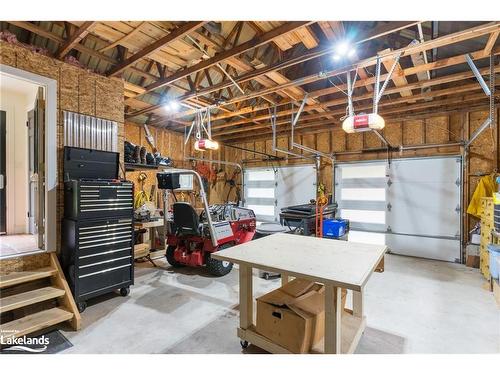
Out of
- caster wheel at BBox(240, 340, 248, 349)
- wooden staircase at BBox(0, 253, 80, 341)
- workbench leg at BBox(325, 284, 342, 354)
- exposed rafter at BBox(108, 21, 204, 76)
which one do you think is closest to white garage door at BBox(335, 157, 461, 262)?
workbench leg at BBox(325, 284, 342, 354)

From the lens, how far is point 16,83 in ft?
11.9

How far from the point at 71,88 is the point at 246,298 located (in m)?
3.37

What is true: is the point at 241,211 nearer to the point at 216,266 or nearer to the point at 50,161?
the point at 216,266

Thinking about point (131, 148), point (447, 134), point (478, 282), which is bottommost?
point (478, 282)

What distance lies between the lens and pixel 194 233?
400 centimetres

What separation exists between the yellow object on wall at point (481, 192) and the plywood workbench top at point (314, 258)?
3.86 meters

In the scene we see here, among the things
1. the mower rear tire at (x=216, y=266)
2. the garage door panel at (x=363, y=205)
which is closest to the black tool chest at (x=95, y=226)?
the mower rear tire at (x=216, y=266)

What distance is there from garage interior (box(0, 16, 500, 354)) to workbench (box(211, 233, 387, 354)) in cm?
2

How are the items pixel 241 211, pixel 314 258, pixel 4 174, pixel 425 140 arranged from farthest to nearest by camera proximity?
pixel 425 140, pixel 241 211, pixel 4 174, pixel 314 258

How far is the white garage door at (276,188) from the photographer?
721 centimetres

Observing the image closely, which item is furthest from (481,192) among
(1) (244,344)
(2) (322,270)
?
(1) (244,344)
